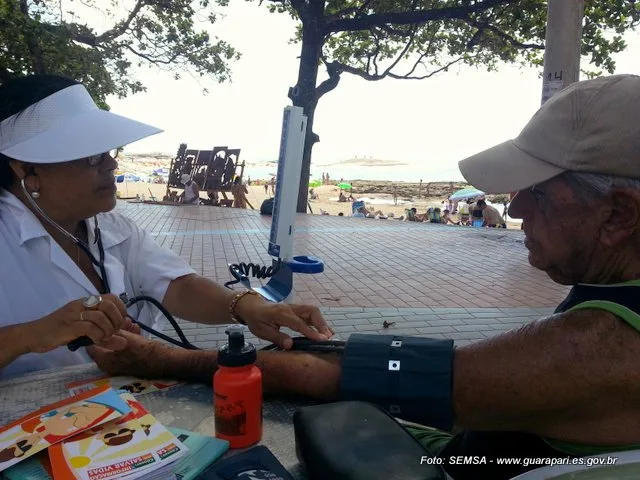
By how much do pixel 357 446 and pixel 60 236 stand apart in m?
1.36

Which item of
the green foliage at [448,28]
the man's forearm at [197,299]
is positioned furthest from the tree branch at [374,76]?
the man's forearm at [197,299]

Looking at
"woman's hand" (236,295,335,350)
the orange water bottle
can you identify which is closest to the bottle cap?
the orange water bottle

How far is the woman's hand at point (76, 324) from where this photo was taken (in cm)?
140

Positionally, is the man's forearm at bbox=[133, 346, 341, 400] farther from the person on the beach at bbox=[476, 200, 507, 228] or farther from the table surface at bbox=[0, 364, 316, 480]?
the person on the beach at bbox=[476, 200, 507, 228]

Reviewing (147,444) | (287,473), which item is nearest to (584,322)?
(287,473)

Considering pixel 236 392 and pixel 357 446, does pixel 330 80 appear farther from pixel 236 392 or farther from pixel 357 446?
pixel 357 446

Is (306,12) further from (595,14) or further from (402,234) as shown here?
(595,14)

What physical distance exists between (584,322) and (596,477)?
0.31 m

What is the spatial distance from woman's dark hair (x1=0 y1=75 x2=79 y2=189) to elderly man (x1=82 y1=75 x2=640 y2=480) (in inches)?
50.6

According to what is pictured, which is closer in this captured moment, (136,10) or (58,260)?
(58,260)

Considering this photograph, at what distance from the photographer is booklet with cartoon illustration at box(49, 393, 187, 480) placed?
3.30 ft

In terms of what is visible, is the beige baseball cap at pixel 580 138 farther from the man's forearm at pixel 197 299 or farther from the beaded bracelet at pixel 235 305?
the man's forearm at pixel 197 299

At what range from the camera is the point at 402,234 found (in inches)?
425

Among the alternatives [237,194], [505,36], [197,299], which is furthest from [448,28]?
[197,299]
